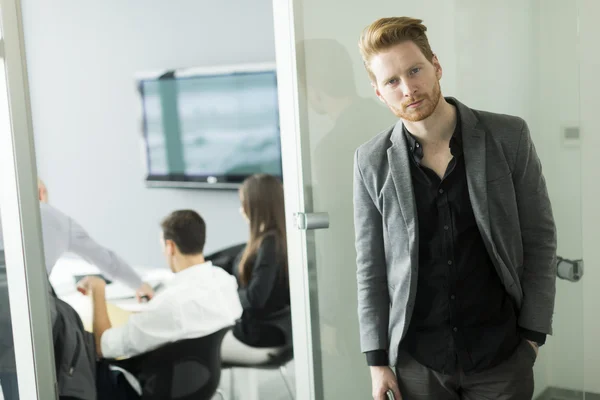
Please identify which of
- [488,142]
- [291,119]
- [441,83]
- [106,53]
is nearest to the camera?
[488,142]

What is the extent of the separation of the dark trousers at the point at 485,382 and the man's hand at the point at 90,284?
1131 mm

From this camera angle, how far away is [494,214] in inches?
65.6

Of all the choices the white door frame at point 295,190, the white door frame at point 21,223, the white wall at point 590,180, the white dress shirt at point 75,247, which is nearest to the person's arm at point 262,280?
the white door frame at point 295,190

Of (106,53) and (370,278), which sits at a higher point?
(106,53)

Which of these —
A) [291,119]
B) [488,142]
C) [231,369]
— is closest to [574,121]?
[488,142]

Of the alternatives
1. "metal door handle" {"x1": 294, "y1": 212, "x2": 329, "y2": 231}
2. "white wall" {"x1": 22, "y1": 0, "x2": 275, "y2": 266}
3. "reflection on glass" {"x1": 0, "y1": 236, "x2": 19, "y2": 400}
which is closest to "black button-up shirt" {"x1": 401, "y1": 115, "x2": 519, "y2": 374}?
"metal door handle" {"x1": 294, "y1": 212, "x2": 329, "y2": 231}

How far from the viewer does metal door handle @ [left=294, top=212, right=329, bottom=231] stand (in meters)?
2.11

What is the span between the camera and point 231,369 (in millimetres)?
2539

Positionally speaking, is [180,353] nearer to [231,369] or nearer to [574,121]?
[231,369]

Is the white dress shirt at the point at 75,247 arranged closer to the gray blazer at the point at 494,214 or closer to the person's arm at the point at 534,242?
the gray blazer at the point at 494,214

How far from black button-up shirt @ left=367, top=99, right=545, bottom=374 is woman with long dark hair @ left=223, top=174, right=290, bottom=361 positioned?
2.85ft

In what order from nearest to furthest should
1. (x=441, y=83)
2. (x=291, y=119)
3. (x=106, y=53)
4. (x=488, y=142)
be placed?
(x=488, y=142), (x=441, y=83), (x=291, y=119), (x=106, y=53)

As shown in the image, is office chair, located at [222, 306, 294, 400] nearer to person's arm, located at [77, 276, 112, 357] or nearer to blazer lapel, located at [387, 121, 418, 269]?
person's arm, located at [77, 276, 112, 357]

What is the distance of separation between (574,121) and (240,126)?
111cm
